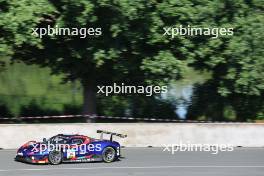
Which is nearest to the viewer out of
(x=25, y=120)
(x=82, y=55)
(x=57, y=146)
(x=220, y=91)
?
(x=57, y=146)

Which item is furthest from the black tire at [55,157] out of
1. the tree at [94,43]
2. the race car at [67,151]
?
the tree at [94,43]

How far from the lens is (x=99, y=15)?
22.1 meters

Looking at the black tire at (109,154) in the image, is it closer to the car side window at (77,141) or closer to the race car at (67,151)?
the race car at (67,151)

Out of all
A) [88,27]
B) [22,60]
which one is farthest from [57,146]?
[22,60]

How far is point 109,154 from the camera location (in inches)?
754

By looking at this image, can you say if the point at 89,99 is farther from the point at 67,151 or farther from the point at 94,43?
the point at 67,151

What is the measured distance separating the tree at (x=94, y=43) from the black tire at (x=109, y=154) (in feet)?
14.5

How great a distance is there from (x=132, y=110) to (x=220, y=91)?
4.10m

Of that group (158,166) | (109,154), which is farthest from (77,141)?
(158,166)

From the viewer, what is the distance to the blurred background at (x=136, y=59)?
21688 millimetres

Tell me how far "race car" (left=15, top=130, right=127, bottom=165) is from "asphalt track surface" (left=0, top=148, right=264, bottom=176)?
0.75ft

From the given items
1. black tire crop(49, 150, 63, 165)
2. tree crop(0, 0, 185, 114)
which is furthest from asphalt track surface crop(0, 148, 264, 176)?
tree crop(0, 0, 185, 114)

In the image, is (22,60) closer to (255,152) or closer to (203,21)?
(203,21)

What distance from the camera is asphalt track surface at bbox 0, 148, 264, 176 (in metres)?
17.0
